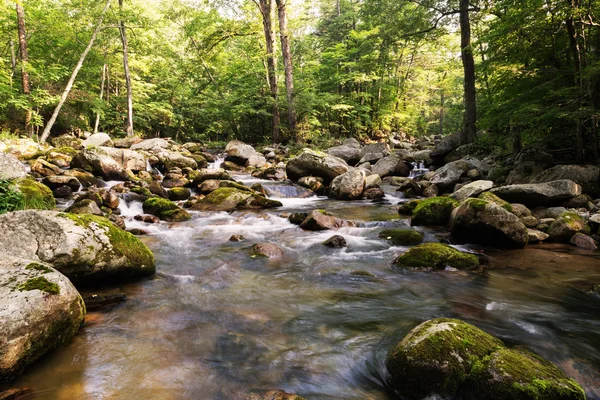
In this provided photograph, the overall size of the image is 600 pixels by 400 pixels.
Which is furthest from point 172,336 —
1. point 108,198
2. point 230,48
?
point 230,48

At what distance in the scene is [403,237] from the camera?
7059 mm

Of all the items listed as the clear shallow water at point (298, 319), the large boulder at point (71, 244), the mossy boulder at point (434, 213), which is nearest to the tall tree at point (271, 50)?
the mossy boulder at point (434, 213)

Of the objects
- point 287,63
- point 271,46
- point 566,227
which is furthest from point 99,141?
point 566,227

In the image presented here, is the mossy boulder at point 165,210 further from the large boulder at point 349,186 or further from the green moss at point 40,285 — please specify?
the green moss at point 40,285

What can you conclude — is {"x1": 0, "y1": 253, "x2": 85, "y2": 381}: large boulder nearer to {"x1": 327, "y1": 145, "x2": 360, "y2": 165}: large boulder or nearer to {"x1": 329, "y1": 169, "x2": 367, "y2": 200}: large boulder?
{"x1": 329, "y1": 169, "x2": 367, "y2": 200}: large boulder

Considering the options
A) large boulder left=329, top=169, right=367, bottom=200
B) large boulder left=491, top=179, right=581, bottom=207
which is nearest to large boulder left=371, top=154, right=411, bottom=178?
large boulder left=329, top=169, right=367, bottom=200

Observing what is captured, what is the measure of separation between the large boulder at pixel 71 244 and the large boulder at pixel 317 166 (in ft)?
30.7

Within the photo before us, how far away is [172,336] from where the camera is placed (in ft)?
11.8

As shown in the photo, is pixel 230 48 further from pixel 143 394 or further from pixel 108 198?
pixel 143 394

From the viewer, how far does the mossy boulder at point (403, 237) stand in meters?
6.99

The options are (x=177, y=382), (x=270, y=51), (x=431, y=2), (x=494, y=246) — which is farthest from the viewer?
(x=270, y=51)

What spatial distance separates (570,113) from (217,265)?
8252 mm

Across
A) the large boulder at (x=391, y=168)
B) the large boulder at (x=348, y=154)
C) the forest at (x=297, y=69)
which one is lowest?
the large boulder at (x=391, y=168)

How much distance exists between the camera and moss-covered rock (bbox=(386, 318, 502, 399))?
8.16ft
